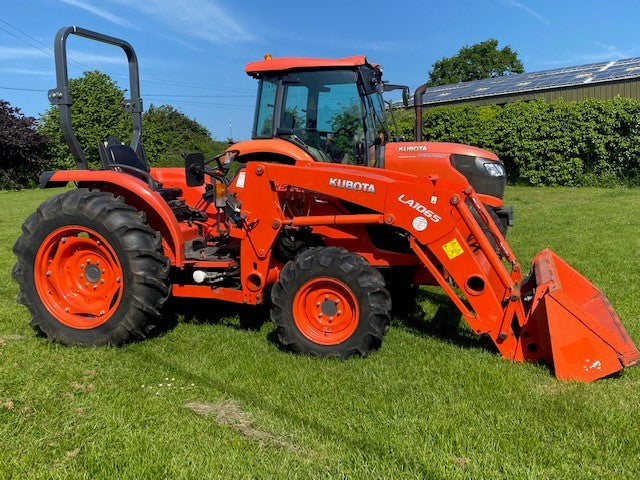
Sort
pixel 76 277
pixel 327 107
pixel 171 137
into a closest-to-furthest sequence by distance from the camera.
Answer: pixel 76 277 < pixel 327 107 < pixel 171 137

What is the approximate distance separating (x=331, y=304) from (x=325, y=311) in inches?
2.9

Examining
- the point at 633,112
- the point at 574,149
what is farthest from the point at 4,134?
the point at 633,112

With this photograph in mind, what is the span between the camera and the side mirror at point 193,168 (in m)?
4.57

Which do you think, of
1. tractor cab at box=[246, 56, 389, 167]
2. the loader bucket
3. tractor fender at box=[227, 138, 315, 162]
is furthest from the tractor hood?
the loader bucket

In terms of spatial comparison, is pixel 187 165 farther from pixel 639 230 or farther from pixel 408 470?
pixel 639 230

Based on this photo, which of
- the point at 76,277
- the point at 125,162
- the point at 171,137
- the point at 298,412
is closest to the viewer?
the point at 298,412

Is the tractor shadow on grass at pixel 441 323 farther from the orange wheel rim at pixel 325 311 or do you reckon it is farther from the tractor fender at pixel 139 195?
the tractor fender at pixel 139 195

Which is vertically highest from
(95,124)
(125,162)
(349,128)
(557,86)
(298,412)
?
(557,86)

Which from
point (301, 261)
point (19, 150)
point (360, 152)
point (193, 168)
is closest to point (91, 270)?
point (193, 168)

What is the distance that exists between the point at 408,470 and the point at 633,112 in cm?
1719

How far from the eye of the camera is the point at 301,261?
406 cm

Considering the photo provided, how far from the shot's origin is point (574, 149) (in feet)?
57.2

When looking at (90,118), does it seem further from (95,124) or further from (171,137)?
(171,137)

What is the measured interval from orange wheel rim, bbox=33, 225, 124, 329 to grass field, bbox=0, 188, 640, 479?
32cm
